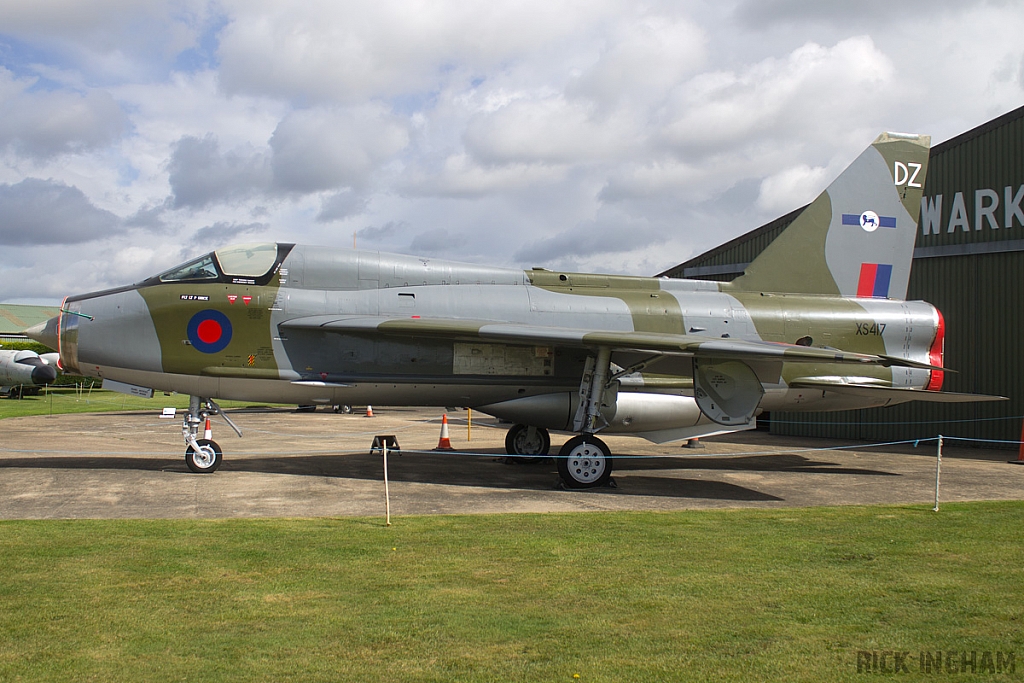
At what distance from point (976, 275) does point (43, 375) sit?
33262mm

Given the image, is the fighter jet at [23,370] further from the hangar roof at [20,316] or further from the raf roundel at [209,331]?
the hangar roof at [20,316]

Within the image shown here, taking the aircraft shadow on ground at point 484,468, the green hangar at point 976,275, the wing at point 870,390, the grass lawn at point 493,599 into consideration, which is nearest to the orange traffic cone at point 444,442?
the aircraft shadow on ground at point 484,468

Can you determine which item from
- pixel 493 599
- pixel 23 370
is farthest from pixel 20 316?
pixel 493 599

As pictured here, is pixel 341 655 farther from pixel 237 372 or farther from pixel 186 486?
pixel 237 372

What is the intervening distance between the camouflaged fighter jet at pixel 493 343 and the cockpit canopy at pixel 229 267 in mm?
25

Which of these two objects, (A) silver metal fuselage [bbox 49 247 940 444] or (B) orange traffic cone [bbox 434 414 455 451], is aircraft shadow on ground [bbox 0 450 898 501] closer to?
(B) orange traffic cone [bbox 434 414 455 451]

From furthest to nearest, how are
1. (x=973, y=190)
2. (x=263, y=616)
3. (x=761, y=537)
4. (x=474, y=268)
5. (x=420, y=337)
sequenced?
(x=973, y=190), (x=474, y=268), (x=420, y=337), (x=761, y=537), (x=263, y=616)

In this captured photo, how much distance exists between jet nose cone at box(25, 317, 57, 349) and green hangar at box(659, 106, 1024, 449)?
59.2 ft

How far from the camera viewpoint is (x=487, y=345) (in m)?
11.9

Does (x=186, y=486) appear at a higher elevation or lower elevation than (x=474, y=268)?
lower

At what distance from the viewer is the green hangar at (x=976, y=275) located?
17234 millimetres

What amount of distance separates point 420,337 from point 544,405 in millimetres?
2244

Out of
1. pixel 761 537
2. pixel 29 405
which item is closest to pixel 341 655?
pixel 761 537

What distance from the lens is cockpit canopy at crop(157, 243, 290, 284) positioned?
453 inches
